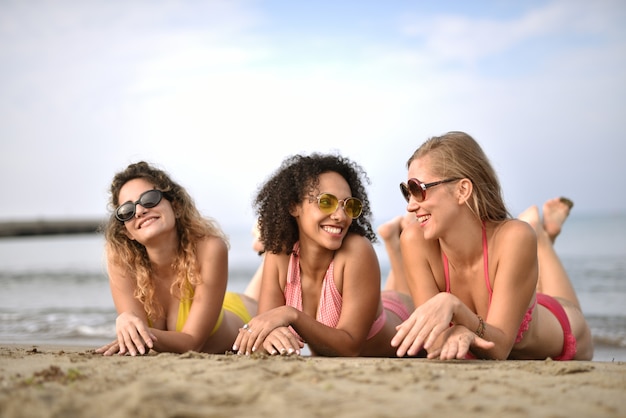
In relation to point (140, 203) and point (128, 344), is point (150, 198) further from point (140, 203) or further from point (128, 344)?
point (128, 344)

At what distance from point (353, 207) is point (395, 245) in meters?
2.31

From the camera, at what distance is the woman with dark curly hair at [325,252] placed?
15.3ft

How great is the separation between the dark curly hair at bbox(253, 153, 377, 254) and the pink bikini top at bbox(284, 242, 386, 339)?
A: 125mm

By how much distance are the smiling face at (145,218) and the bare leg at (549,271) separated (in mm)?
3645

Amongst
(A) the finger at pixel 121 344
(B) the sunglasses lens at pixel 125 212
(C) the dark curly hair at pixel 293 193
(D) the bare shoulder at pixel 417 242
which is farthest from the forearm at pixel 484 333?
(B) the sunglasses lens at pixel 125 212

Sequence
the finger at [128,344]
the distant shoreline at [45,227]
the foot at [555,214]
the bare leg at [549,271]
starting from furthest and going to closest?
1. the distant shoreline at [45,227]
2. the foot at [555,214]
3. the bare leg at [549,271]
4. the finger at [128,344]

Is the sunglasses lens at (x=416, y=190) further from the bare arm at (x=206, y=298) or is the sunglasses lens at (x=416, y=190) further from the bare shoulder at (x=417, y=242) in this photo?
the bare arm at (x=206, y=298)

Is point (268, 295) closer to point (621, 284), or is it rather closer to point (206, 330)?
point (206, 330)

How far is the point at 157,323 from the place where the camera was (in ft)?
16.4

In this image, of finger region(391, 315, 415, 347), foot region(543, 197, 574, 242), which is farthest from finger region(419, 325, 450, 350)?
foot region(543, 197, 574, 242)

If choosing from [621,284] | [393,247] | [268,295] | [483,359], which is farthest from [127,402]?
[621,284]

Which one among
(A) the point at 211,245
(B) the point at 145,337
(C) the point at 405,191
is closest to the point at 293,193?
(A) the point at 211,245

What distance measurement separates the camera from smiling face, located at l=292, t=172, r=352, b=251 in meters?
4.66

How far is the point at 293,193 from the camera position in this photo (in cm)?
488
